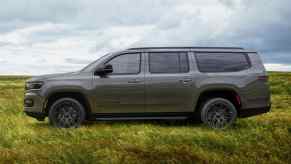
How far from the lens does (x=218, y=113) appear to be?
9.65 meters

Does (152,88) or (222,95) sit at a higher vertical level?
(152,88)

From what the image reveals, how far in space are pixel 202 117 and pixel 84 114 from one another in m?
2.58

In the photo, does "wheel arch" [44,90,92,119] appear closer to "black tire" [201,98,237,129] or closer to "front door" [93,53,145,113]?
"front door" [93,53,145,113]

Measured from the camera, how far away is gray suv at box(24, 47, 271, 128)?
31.1ft

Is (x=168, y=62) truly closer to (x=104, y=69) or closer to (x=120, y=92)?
(x=120, y=92)

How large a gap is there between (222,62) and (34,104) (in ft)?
14.1

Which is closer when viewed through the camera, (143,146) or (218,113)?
(143,146)

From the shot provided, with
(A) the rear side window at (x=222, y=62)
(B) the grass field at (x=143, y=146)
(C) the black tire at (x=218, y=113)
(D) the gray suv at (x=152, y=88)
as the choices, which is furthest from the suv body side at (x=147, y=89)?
(B) the grass field at (x=143, y=146)

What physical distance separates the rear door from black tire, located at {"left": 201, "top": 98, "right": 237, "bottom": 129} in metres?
0.36

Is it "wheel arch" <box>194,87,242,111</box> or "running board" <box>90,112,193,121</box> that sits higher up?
"wheel arch" <box>194,87,242,111</box>

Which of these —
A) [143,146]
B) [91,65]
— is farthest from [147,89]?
[143,146]

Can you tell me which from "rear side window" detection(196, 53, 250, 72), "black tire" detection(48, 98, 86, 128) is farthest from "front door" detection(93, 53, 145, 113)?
"rear side window" detection(196, 53, 250, 72)

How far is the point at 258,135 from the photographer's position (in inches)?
323

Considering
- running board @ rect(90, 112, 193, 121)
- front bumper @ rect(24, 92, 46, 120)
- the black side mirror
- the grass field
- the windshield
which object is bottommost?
the grass field
